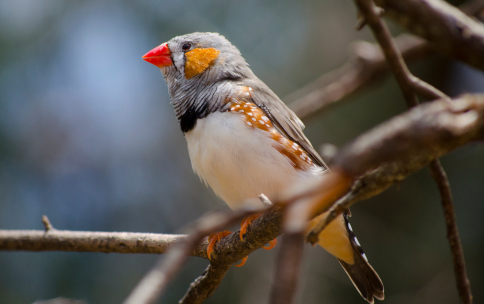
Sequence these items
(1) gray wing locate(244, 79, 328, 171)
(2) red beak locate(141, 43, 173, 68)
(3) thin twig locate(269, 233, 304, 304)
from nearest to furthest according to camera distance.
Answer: (3) thin twig locate(269, 233, 304, 304) < (1) gray wing locate(244, 79, 328, 171) < (2) red beak locate(141, 43, 173, 68)

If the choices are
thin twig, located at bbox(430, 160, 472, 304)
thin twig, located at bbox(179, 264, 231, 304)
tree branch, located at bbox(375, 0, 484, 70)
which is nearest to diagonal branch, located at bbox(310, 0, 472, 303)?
thin twig, located at bbox(430, 160, 472, 304)

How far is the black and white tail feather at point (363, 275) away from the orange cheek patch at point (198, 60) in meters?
1.47

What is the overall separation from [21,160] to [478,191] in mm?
5293

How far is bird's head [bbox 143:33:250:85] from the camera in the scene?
2.84m

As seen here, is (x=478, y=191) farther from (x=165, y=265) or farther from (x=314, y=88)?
(x=165, y=265)

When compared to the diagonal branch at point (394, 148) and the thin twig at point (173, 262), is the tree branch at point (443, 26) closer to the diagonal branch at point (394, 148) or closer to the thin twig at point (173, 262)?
the diagonal branch at point (394, 148)

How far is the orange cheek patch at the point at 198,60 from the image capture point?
2.90m

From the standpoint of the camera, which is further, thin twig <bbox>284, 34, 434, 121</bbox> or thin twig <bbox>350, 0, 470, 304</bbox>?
thin twig <bbox>284, 34, 434, 121</bbox>

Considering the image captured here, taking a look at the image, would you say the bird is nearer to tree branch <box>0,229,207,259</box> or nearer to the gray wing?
the gray wing

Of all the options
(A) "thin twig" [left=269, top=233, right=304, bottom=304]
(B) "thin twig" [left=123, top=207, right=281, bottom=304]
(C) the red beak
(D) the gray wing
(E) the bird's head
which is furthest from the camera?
(C) the red beak

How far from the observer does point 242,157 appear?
2334 millimetres

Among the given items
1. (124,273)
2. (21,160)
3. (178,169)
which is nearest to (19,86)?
(21,160)

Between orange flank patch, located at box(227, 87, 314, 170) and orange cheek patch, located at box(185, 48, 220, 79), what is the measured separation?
1.81ft

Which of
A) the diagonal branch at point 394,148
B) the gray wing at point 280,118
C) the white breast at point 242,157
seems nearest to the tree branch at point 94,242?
the white breast at point 242,157
